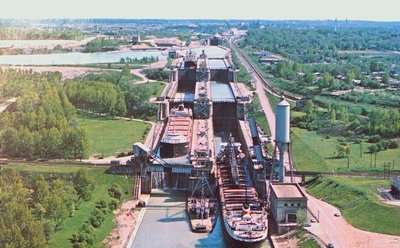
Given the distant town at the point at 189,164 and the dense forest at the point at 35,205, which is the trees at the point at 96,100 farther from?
the dense forest at the point at 35,205

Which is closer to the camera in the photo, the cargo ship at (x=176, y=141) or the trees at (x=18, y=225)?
the trees at (x=18, y=225)

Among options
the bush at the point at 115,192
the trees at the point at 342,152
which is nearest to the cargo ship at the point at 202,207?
the bush at the point at 115,192

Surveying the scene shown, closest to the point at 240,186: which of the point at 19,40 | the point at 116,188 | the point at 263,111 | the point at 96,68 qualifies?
the point at 116,188

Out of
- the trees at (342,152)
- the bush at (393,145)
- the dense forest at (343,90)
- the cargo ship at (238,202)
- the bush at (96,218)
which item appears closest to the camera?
the cargo ship at (238,202)

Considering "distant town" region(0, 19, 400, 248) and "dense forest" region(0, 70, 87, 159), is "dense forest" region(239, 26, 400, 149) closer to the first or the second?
"distant town" region(0, 19, 400, 248)

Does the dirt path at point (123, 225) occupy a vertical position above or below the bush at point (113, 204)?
below

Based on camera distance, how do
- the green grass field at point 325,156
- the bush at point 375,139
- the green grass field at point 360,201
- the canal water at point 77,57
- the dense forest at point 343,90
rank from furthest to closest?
the canal water at point 77,57 < the dense forest at point 343,90 < the bush at point 375,139 < the green grass field at point 325,156 < the green grass field at point 360,201

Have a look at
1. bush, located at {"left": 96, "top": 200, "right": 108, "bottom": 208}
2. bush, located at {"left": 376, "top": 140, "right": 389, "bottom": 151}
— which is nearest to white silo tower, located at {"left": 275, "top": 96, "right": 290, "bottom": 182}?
bush, located at {"left": 96, "top": 200, "right": 108, "bottom": 208}

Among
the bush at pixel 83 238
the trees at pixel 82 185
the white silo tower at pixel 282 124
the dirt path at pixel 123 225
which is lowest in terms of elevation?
the dirt path at pixel 123 225

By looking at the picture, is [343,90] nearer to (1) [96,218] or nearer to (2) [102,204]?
(2) [102,204]
